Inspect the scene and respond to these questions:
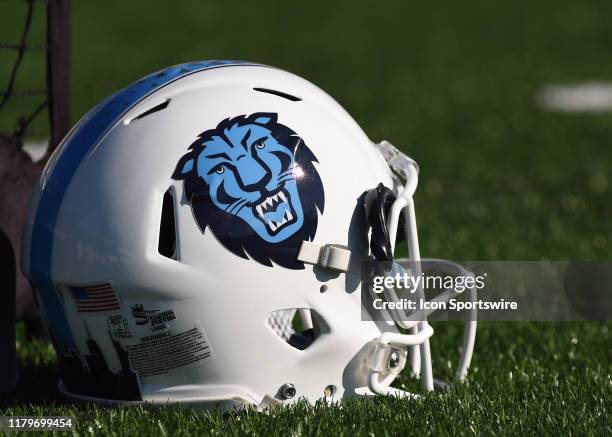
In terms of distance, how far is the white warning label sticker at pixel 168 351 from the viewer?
3.24 meters

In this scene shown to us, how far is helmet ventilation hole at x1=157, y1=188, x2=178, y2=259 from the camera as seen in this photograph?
10.6 feet

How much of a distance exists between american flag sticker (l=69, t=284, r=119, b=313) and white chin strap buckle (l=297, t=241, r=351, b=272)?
55cm

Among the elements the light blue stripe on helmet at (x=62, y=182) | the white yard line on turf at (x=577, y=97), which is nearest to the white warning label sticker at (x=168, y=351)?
the light blue stripe on helmet at (x=62, y=182)

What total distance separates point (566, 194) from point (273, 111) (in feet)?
13.4

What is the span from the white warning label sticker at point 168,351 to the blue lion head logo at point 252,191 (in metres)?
0.29

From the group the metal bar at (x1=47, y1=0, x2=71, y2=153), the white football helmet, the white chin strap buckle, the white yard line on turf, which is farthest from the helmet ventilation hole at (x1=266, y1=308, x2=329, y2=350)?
the white yard line on turf

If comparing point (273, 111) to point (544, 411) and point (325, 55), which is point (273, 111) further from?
point (325, 55)

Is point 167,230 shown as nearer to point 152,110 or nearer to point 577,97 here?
point 152,110

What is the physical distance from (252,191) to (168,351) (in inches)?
20.7

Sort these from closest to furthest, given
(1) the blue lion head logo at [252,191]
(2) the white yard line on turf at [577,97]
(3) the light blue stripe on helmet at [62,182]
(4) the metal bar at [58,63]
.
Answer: (1) the blue lion head logo at [252,191] < (3) the light blue stripe on helmet at [62,182] < (4) the metal bar at [58,63] < (2) the white yard line on turf at [577,97]

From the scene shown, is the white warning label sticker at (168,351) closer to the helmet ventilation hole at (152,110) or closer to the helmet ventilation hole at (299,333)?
the helmet ventilation hole at (299,333)

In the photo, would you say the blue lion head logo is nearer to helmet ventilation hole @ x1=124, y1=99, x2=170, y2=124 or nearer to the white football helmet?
the white football helmet

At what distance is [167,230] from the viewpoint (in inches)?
127

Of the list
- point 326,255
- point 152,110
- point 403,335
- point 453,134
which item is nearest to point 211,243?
point 326,255
